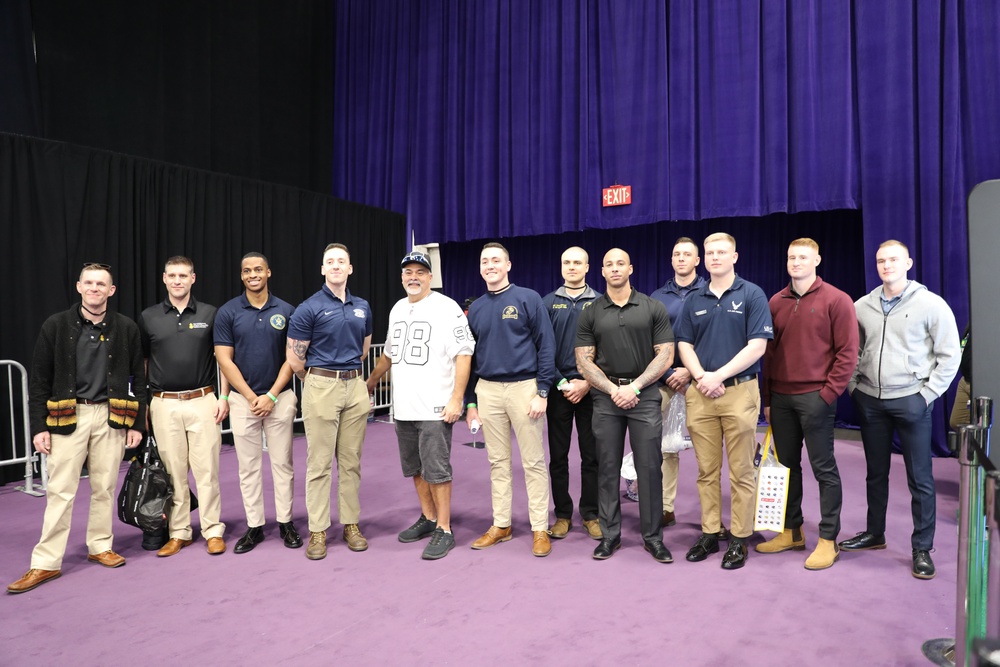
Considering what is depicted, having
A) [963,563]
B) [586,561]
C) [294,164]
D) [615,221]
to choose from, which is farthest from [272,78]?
[963,563]

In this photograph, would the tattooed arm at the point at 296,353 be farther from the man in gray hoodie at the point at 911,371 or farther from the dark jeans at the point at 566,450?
the man in gray hoodie at the point at 911,371

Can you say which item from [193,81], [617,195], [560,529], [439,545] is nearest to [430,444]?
[439,545]

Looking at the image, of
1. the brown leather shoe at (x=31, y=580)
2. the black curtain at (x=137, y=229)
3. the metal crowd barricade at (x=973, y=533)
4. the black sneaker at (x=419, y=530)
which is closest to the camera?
the metal crowd barricade at (x=973, y=533)

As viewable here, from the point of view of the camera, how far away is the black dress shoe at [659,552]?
3564mm

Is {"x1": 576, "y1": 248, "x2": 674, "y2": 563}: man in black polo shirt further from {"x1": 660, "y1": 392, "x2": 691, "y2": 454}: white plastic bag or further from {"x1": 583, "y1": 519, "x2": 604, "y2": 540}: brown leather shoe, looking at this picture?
{"x1": 660, "y1": 392, "x2": 691, "y2": 454}: white plastic bag


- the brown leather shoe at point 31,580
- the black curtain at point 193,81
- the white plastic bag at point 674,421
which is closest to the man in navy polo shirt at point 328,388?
the brown leather shoe at point 31,580

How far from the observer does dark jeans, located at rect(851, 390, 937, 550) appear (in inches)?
134

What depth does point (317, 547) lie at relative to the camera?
3711 mm

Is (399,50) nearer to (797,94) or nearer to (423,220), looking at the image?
(423,220)

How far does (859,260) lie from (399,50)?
674 cm

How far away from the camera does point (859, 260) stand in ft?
23.6

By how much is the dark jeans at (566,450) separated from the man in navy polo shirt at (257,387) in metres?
1.54

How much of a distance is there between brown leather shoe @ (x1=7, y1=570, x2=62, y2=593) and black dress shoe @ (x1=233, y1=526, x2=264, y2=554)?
33.7 inches

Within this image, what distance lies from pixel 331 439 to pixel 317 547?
587mm
